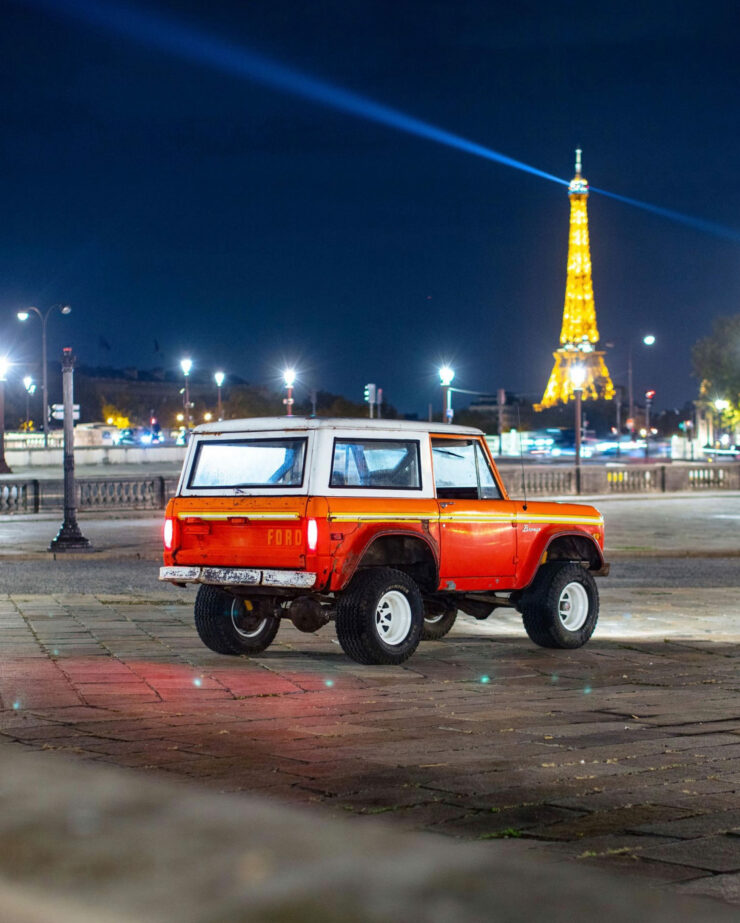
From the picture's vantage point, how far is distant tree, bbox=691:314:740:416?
10812 centimetres

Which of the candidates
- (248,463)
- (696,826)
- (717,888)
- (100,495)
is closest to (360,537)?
(248,463)

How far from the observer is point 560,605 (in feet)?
40.3

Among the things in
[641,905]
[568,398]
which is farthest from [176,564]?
[568,398]

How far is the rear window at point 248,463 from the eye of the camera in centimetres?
1098

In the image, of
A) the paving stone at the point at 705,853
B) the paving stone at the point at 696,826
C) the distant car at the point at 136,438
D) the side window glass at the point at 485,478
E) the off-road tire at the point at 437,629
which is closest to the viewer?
the paving stone at the point at 705,853

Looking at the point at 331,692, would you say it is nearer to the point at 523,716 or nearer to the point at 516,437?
the point at 523,716

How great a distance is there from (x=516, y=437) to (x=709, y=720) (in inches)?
3788

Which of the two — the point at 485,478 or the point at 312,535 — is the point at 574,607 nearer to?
the point at 485,478

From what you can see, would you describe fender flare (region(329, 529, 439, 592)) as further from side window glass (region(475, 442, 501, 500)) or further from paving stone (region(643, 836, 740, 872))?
paving stone (region(643, 836, 740, 872))

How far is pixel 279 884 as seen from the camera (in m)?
4.98

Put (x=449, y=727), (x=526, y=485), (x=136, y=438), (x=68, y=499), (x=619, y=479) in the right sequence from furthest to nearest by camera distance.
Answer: (x=136, y=438) < (x=619, y=479) < (x=526, y=485) < (x=68, y=499) < (x=449, y=727)

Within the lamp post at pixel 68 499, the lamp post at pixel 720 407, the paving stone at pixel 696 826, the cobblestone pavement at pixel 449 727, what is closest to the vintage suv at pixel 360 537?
the cobblestone pavement at pixel 449 727

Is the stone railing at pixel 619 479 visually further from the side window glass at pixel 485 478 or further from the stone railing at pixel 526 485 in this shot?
the side window glass at pixel 485 478

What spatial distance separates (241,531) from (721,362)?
4074 inches
